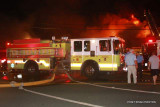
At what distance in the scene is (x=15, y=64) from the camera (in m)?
15.8

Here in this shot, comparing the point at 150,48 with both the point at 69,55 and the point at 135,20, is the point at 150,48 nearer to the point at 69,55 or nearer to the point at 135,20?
the point at 69,55

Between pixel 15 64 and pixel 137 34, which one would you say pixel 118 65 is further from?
pixel 137 34

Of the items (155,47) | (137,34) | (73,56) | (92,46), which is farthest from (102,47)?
(137,34)

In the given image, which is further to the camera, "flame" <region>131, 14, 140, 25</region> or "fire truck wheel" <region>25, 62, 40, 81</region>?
"flame" <region>131, 14, 140, 25</region>

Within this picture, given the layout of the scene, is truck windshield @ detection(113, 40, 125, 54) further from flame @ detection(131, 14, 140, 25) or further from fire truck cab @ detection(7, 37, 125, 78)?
flame @ detection(131, 14, 140, 25)

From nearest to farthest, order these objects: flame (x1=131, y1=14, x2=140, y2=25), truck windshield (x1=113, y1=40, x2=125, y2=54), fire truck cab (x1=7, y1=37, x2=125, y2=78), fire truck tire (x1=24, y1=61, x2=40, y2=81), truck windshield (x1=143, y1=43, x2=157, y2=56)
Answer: truck windshield (x1=113, y1=40, x2=125, y2=54)
fire truck cab (x1=7, y1=37, x2=125, y2=78)
fire truck tire (x1=24, y1=61, x2=40, y2=81)
truck windshield (x1=143, y1=43, x2=157, y2=56)
flame (x1=131, y1=14, x2=140, y2=25)

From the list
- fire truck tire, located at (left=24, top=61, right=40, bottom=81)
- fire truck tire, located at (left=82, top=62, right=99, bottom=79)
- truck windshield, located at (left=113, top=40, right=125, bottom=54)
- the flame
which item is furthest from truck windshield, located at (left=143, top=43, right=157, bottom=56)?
the flame

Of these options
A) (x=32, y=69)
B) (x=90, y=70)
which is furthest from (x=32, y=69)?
(x=90, y=70)

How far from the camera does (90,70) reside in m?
13.6

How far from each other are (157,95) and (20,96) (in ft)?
16.2

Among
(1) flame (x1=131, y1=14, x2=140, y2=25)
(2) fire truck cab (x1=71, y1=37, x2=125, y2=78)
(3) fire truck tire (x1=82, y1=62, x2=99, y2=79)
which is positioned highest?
(1) flame (x1=131, y1=14, x2=140, y2=25)

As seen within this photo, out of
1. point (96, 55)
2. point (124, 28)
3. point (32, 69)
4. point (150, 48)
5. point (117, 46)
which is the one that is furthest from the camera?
point (124, 28)

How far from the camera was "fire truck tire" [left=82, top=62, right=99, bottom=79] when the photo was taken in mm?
13539

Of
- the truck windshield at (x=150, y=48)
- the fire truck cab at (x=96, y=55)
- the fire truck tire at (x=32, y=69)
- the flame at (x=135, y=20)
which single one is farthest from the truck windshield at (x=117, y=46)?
the flame at (x=135, y=20)
